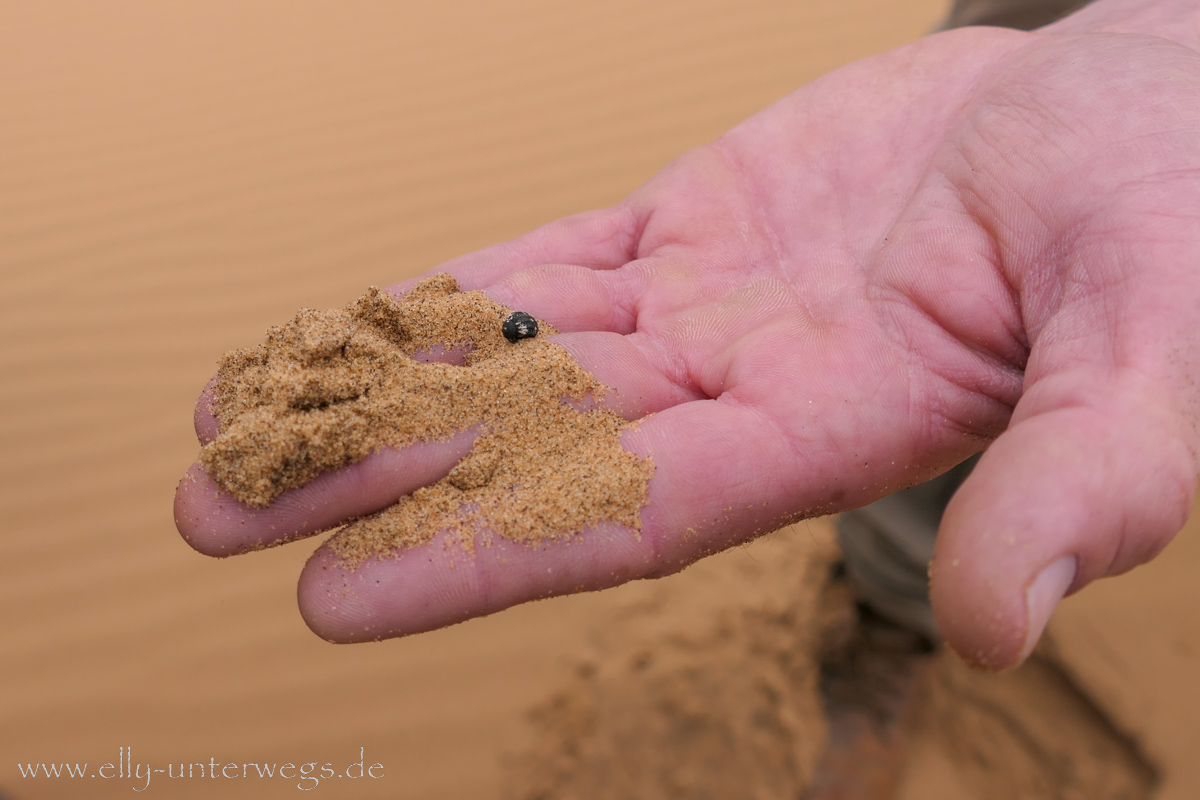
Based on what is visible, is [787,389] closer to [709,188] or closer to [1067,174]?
[1067,174]

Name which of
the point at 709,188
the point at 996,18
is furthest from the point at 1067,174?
the point at 996,18

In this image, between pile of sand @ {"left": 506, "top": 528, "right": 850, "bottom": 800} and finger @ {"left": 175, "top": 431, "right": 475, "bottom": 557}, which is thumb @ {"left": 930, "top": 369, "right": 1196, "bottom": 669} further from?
pile of sand @ {"left": 506, "top": 528, "right": 850, "bottom": 800}

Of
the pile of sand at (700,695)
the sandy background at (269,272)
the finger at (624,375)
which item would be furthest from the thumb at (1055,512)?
the sandy background at (269,272)

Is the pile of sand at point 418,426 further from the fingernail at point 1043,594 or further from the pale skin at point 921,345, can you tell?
the fingernail at point 1043,594

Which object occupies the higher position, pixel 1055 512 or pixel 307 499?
pixel 307 499

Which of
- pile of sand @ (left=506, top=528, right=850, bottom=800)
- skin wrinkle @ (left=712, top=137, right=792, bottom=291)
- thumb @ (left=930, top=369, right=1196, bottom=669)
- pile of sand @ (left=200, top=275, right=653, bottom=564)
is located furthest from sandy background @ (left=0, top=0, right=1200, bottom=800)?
thumb @ (left=930, top=369, right=1196, bottom=669)

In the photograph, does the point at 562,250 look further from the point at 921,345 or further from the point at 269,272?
the point at 269,272

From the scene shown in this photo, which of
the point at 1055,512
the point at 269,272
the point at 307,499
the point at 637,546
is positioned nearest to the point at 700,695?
the point at 637,546
